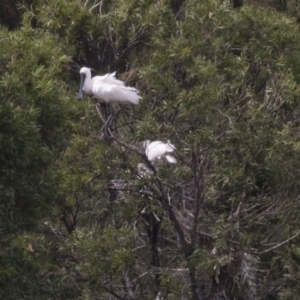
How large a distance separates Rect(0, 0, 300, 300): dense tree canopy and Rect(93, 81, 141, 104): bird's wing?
6.6 inches

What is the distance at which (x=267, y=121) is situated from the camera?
783 centimetres

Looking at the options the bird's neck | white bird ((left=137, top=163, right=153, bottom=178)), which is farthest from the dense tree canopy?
the bird's neck

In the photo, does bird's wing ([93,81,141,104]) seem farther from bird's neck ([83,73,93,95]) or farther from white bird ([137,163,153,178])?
white bird ([137,163,153,178])

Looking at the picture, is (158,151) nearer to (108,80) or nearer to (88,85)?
(108,80)

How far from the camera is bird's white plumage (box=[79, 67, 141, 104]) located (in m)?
8.78

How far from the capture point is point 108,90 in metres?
9.01

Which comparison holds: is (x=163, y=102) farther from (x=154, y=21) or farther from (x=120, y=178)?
(x=154, y=21)

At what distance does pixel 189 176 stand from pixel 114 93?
103cm

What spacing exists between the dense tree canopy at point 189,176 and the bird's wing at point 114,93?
0.17 m

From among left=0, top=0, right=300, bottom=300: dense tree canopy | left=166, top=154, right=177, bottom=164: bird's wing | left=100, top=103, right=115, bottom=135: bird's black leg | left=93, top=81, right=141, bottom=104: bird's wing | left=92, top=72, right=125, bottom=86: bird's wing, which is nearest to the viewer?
left=0, top=0, right=300, bottom=300: dense tree canopy

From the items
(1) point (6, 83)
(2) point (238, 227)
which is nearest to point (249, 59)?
(2) point (238, 227)

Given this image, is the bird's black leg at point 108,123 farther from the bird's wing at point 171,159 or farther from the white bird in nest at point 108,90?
the bird's wing at point 171,159

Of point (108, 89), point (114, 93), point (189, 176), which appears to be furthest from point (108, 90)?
point (189, 176)

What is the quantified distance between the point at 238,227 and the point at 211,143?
727 millimetres
